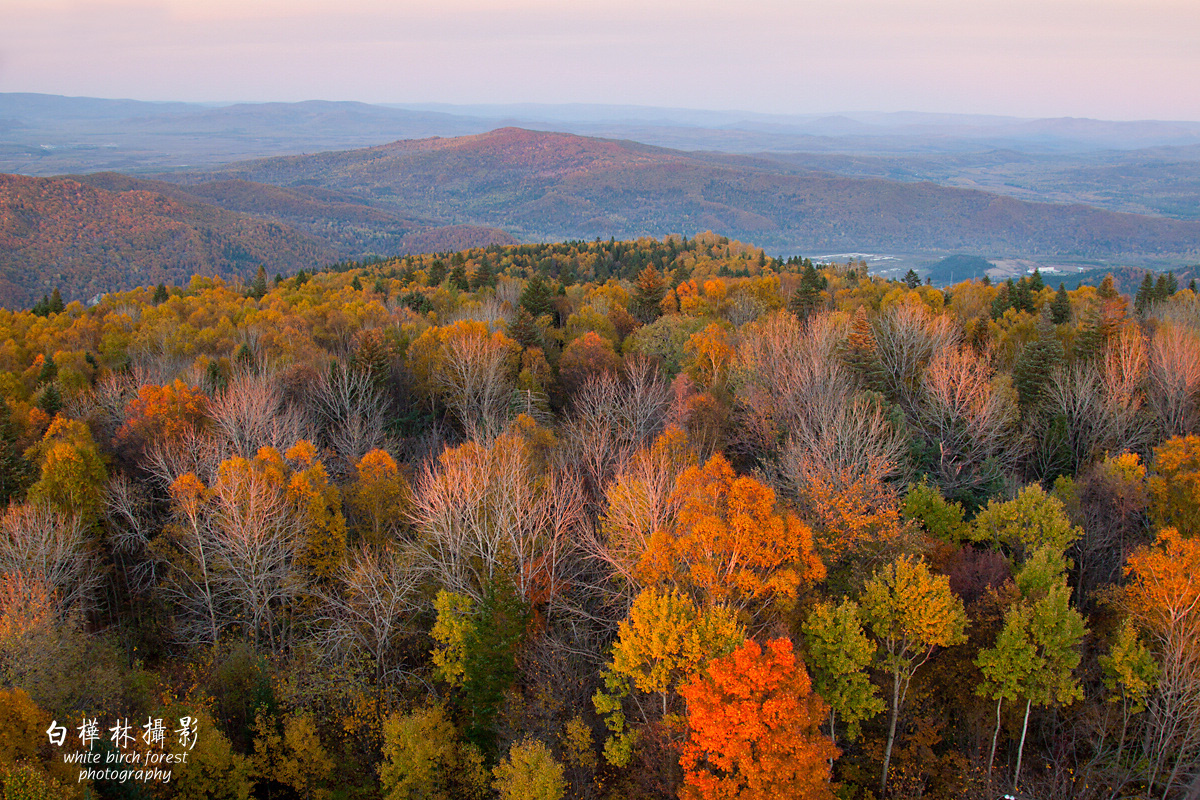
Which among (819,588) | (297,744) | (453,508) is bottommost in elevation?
(297,744)

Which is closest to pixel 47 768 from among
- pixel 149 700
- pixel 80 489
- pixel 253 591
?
pixel 149 700

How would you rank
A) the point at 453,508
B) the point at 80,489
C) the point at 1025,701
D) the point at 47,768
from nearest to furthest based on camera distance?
the point at 47,768
the point at 1025,701
the point at 453,508
the point at 80,489

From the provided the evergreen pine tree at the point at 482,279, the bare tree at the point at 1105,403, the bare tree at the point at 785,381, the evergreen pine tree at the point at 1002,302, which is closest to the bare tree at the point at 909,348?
the bare tree at the point at 785,381

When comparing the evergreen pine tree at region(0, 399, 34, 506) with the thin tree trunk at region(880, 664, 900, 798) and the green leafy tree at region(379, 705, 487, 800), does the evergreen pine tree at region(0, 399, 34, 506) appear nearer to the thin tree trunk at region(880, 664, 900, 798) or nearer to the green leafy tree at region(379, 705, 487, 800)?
the green leafy tree at region(379, 705, 487, 800)

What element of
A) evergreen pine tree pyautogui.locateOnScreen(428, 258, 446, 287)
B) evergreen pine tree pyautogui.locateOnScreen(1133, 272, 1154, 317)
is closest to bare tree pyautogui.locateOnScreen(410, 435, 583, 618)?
evergreen pine tree pyautogui.locateOnScreen(428, 258, 446, 287)

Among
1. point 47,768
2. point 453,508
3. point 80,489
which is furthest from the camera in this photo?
point 80,489

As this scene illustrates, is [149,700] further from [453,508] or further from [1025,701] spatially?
[1025,701]

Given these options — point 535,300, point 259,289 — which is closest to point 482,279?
point 535,300
